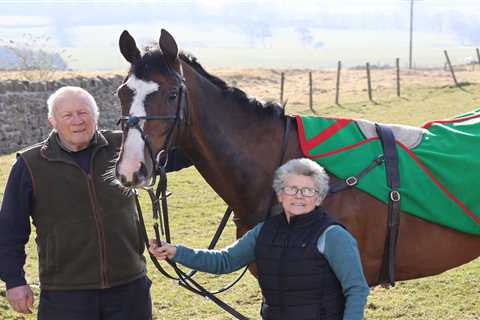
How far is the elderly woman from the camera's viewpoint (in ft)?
9.44

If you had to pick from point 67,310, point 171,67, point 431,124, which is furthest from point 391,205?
point 67,310

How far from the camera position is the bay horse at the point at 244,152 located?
342 cm

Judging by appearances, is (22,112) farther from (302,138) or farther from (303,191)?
(303,191)

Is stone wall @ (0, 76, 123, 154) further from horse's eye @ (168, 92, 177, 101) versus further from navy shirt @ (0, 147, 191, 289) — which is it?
horse's eye @ (168, 92, 177, 101)

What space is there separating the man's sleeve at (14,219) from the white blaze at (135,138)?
26.1 inches

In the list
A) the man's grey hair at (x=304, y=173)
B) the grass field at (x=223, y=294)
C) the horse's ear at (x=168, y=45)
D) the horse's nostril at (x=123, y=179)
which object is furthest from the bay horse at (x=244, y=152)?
the man's grey hair at (x=304, y=173)

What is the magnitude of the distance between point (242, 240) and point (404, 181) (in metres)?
1.16

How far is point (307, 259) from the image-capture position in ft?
9.50

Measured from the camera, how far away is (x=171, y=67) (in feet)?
11.2

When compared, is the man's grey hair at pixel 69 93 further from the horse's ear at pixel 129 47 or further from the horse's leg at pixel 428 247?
the horse's leg at pixel 428 247

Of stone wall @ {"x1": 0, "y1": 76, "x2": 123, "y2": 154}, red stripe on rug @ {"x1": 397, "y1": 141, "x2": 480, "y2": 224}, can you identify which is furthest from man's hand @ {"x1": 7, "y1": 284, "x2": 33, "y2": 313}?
stone wall @ {"x1": 0, "y1": 76, "x2": 123, "y2": 154}

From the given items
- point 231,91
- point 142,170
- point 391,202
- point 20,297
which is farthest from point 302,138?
point 20,297

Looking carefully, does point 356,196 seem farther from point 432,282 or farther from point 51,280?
point 432,282

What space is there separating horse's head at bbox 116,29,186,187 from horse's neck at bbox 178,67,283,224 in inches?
9.2
